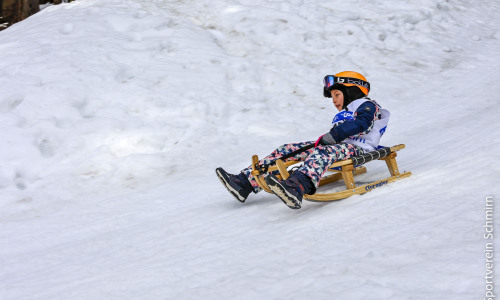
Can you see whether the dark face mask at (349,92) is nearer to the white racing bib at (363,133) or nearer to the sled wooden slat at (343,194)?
the white racing bib at (363,133)

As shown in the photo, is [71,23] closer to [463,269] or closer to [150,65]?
[150,65]

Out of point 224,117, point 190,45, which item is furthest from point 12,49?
point 224,117

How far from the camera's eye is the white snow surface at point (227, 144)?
9.07 ft

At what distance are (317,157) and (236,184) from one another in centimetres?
78

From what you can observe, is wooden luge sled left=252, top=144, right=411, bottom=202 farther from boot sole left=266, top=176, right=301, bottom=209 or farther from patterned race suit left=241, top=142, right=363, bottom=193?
boot sole left=266, top=176, right=301, bottom=209

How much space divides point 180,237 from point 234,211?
67cm

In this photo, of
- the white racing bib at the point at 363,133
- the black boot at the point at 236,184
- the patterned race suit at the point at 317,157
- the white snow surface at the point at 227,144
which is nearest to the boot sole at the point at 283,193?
the white snow surface at the point at 227,144

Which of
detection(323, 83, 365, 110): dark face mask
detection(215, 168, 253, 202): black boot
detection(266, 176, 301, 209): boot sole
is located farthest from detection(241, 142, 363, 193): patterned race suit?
detection(323, 83, 365, 110): dark face mask

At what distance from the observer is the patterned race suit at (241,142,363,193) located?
3825 mm

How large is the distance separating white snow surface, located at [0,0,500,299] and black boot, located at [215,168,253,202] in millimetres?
151

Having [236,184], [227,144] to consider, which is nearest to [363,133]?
[236,184]

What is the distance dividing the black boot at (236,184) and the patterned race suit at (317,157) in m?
0.05

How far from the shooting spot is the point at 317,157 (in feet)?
12.9

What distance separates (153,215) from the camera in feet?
14.8
